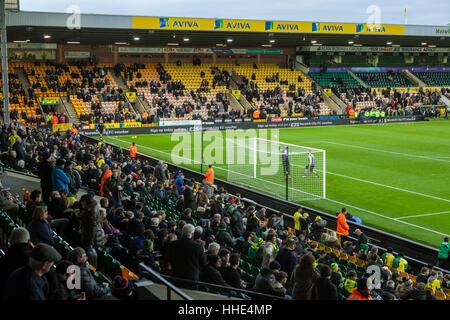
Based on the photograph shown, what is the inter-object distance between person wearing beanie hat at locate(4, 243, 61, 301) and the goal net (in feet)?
51.3

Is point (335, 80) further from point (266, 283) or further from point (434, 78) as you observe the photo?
point (266, 283)

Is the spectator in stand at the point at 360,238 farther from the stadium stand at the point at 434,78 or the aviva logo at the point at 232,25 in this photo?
the stadium stand at the point at 434,78

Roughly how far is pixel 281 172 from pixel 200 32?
24.0 metres

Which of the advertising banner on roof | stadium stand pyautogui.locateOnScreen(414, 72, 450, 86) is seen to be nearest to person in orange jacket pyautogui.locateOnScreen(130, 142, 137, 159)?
the advertising banner on roof

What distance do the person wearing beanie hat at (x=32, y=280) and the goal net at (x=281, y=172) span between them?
1564 centimetres

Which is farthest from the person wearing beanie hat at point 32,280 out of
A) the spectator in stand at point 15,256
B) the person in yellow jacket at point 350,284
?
the person in yellow jacket at point 350,284

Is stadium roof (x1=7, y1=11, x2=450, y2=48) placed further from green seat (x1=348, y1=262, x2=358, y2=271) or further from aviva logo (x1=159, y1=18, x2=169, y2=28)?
green seat (x1=348, y1=262, x2=358, y2=271)

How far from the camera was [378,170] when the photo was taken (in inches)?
1049

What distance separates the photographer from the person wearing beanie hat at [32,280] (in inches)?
175

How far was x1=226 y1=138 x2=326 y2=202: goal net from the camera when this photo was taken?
22.0 meters

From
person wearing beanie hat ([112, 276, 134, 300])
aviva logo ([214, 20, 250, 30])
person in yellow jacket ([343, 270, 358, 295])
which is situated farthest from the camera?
aviva logo ([214, 20, 250, 30])

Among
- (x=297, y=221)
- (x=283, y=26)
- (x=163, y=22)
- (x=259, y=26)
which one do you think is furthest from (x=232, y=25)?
(x=297, y=221)

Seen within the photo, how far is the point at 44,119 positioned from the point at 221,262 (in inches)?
1412
